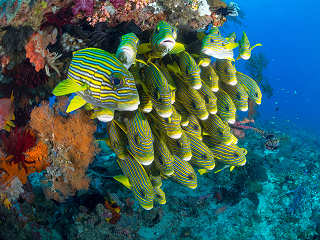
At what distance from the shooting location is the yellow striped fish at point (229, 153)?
318 centimetres

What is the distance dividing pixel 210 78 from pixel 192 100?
1.56 ft

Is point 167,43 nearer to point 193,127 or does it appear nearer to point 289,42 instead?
point 193,127

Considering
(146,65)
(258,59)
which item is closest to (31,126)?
(146,65)

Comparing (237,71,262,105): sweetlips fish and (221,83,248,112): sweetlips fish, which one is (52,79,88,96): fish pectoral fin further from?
(237,71,262,105): sweetlips fish

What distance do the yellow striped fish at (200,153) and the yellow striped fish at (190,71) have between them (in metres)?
0.75

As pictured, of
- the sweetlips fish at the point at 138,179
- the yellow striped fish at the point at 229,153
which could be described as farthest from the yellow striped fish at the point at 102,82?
the yellow striped fish at the point at 229,153

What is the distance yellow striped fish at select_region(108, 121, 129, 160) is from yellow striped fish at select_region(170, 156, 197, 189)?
2.33ft

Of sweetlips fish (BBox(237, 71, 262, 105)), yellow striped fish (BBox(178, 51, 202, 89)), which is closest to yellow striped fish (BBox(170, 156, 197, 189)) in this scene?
yellow striped fish (BBox(178, 51, 202, 89))

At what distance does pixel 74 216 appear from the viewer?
3979mm

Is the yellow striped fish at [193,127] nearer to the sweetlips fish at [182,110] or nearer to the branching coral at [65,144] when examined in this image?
the sweetlips fish at [182,110]

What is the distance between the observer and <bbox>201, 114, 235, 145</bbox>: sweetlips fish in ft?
9.91

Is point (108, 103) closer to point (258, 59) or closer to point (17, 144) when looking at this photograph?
point (17, 144)

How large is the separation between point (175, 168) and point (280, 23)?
165 meters

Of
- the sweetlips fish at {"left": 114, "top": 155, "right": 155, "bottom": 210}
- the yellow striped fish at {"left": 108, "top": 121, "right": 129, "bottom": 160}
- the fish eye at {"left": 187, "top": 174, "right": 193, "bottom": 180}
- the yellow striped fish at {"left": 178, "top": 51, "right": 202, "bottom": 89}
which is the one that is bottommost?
the fish eye at {"left": 187, "top": 174, "right": 193, "bottom": 180}
